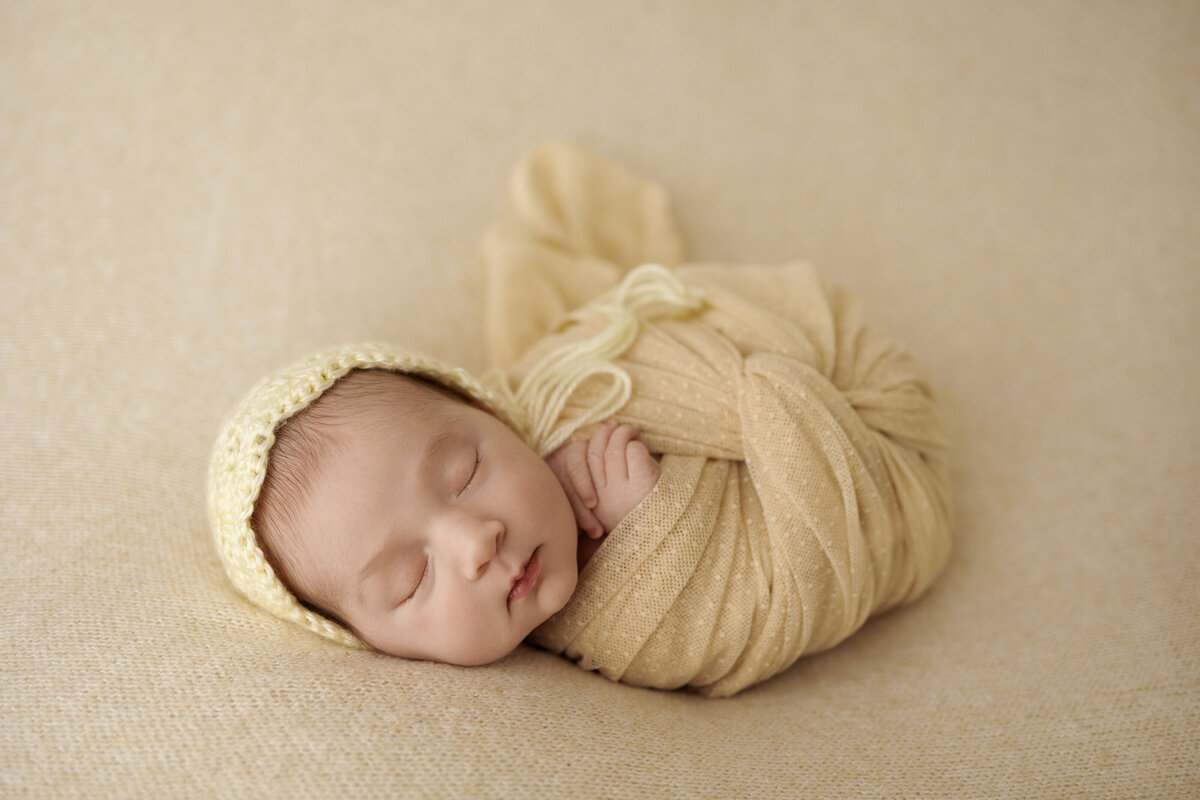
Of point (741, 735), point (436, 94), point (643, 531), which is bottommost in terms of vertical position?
point (741, 735)

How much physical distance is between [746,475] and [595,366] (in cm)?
31

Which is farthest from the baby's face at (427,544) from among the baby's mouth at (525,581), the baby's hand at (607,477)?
the baby's hand at (607,477)

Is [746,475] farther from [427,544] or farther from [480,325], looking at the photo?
[480,325]

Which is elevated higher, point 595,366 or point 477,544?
point 595,366

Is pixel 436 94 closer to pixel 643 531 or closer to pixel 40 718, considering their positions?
pixel 643 531

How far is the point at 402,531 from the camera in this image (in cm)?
113

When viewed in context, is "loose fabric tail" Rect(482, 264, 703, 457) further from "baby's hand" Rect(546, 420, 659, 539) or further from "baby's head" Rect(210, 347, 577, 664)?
"baby's head" Rect(210, 347, 577, 664)

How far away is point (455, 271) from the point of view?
1815 millimetres

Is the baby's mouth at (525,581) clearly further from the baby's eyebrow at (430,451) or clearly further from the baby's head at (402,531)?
the baby's eyebrow at (430,451)

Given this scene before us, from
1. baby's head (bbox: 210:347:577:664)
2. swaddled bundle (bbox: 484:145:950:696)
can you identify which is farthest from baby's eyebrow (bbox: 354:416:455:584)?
swaddled bundle (bbox: 484:145:950:696)

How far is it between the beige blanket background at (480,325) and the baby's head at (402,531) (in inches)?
2.5

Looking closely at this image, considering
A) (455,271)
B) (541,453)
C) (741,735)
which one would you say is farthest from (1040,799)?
(455,271)

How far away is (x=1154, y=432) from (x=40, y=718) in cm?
182

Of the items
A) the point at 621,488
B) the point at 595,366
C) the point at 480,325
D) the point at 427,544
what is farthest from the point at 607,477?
the point at 480,325
